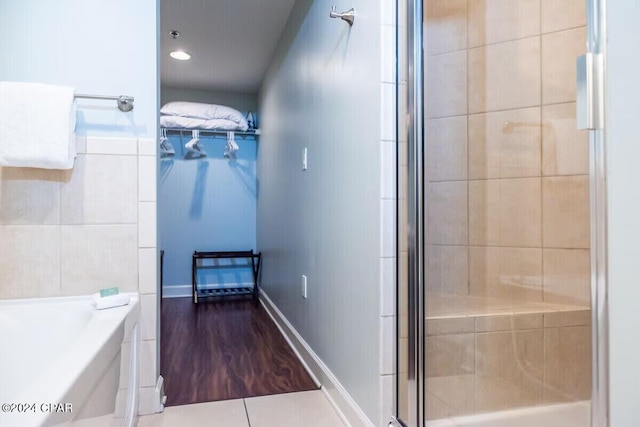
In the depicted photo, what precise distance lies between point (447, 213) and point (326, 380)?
3.42 ft

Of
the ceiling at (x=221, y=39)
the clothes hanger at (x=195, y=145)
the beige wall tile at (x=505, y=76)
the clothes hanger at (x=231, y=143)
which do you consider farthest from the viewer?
the clothes hanger at (x=231, y=143)

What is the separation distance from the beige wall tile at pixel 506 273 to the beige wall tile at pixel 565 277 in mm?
34

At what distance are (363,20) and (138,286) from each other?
4.99 feet

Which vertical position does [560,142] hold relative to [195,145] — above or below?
below

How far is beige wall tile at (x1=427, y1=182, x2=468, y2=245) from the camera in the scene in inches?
57.0

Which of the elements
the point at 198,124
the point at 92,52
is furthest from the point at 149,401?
the point at 198,124

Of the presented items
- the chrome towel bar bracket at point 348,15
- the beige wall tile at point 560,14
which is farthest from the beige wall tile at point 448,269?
the chrome towel bar bracket at point 348,15

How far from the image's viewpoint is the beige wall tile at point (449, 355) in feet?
4.53

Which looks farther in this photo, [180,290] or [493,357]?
[180,290]

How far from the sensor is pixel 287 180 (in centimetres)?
296

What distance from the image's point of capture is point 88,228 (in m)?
1.73

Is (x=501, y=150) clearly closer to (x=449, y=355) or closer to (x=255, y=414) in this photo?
(x=449, y=355)

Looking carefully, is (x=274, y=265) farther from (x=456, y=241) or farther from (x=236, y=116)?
(x=456, y=241)

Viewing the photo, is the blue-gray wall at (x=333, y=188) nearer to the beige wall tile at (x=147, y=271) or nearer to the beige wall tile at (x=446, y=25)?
the beige wall tile at (x=446, y=25)
